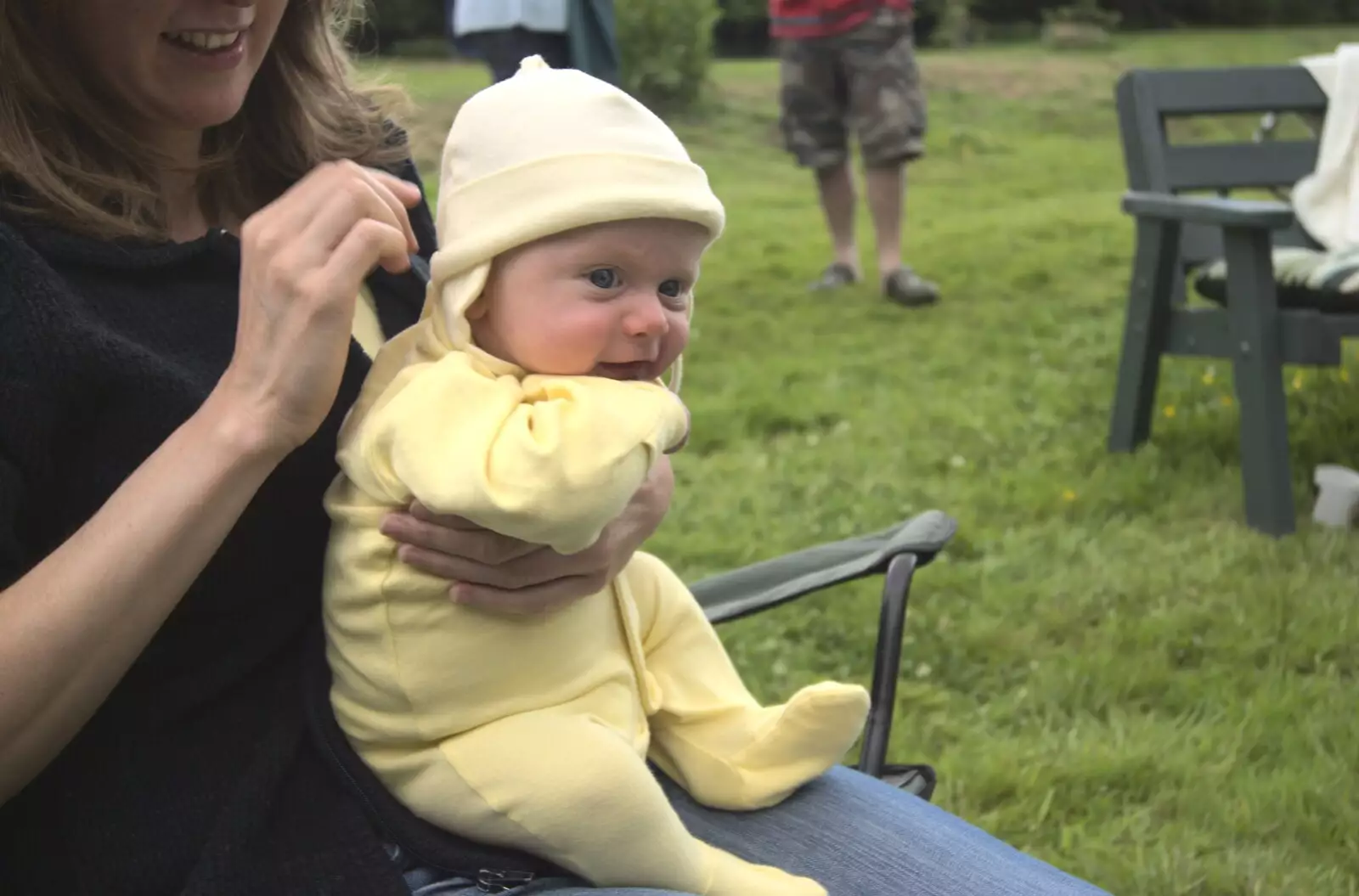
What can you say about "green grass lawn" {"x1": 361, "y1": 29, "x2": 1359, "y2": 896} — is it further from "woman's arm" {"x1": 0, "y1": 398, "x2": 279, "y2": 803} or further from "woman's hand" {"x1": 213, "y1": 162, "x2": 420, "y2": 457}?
"woman's arm" {"x1": 0, "y1": 398, "x2": 279, "y2": 803}

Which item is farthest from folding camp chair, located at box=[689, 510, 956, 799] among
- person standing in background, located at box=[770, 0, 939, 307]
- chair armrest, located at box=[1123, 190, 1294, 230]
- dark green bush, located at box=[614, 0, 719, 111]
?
dark green bush, located at box=[614, 0, 719, 111]

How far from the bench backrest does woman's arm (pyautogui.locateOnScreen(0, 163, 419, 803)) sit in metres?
3.92

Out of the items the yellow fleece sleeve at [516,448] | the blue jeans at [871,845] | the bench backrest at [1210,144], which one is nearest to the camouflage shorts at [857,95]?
the bench backrest at [1210,144]

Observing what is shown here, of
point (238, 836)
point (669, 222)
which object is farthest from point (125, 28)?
point (238, 836)

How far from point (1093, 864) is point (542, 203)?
1731 millimetres

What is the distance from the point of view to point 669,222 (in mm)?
1406

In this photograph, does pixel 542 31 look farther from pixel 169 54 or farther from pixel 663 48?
pixel 663 48

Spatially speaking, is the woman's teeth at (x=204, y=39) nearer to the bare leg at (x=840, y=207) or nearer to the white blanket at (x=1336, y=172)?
the white blanket at (x=1336, y=172)

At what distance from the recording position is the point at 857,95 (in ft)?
22.5

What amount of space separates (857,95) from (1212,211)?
3.07 m

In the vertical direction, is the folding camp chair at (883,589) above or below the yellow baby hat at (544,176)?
below

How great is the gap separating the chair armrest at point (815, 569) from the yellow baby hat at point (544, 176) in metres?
0.61

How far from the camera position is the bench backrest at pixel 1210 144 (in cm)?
474

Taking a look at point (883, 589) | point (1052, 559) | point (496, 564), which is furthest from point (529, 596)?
point (1052, 559)
